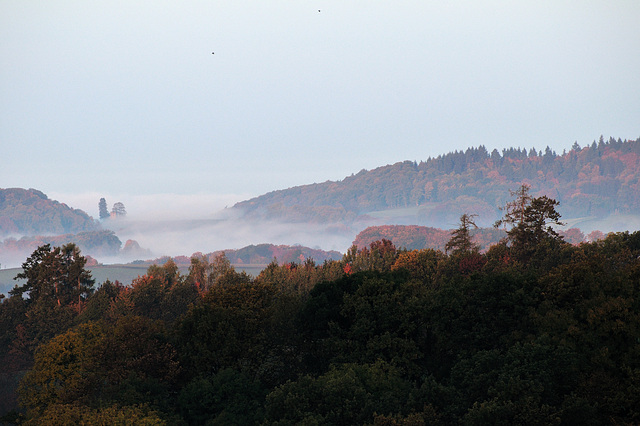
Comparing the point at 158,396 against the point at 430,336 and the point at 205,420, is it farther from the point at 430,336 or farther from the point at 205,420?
the point at 430,336

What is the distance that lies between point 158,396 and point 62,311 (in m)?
59.7

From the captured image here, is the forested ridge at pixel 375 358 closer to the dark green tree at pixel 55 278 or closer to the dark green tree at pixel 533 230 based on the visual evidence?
the dark green tree at pixel 533 230

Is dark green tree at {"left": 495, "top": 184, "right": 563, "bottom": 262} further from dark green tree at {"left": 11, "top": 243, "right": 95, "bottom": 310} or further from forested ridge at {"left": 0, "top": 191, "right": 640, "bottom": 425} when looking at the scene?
dark green tree at {"left": 11, "top": 243, "right": 95, "bottom": 310}

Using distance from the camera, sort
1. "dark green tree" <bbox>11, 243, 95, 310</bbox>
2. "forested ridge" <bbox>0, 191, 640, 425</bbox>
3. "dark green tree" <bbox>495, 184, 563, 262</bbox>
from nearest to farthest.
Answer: "forested ridge" <bbox>0, 191, 640, 425</bbox> → "dark green tree" <bbox>495, 184, 563, 262</bbox> → "dark green tree" <bbox>11, 243, 95, 310</bbox>

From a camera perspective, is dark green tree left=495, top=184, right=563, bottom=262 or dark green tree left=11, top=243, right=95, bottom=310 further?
dark green tree left=11, top=243, right=95, bottom=310

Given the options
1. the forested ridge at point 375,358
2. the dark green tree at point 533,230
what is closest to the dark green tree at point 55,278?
the forested ridge at point 375,358

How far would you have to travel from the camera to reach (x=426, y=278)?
330 feet

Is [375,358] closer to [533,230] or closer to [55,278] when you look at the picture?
[533,230]

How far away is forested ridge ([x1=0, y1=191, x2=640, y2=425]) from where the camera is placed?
1533 inches

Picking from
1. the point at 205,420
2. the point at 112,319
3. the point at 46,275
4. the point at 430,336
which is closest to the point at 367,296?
the point at 430,336

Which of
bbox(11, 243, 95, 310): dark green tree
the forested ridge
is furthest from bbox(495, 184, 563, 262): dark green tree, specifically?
bbox(11, 243, 95, 310): dark green tree

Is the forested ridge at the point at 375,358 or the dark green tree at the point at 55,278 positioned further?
the dark green tree at the point at 55,278

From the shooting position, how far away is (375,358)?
51.7 meters

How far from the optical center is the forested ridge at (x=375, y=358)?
38938mm
